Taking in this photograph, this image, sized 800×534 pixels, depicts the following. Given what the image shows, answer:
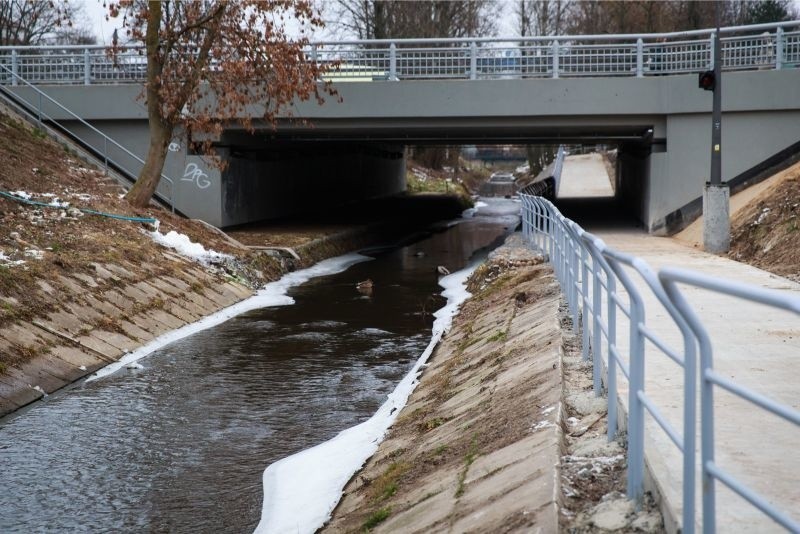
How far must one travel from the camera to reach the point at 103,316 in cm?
1573

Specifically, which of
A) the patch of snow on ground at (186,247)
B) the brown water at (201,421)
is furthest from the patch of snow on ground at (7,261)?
the patch of snow on ground at (186,247)

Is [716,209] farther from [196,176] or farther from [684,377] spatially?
[684,377]

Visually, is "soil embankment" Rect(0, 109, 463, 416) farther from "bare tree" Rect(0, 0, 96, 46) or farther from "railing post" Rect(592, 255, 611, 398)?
"bare tree" Rect(0, 0, 96, 46)

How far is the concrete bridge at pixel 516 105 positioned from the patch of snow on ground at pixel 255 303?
3979mm

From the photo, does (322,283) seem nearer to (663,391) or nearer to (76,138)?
(76,138)

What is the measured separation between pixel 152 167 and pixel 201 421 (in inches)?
571

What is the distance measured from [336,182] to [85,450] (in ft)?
110

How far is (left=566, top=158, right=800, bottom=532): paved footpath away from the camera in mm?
4863

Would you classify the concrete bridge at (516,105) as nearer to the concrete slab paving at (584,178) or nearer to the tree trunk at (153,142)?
the tree trunk at (153,142)

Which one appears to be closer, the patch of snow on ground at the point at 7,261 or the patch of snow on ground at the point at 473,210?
the patch of snow on ground at the point at 7,261

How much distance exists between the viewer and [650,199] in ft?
89.3

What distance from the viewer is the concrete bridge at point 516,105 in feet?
84.1

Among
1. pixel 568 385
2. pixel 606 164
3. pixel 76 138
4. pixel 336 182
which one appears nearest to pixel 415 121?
pixel 76 138

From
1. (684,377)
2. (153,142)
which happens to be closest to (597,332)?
(684,377)
